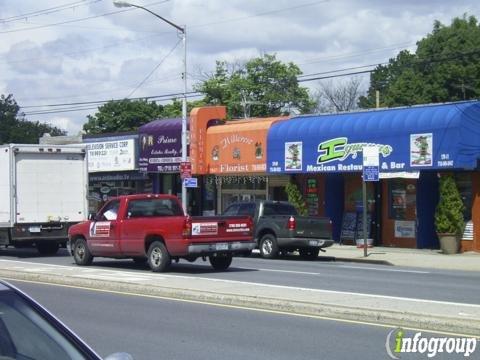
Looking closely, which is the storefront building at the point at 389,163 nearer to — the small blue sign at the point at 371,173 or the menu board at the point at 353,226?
the menu board at the point at 353,226

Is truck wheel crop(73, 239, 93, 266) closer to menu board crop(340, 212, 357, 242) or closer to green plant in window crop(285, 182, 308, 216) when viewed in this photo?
green plant in window crop(285, 182, 308, 216)

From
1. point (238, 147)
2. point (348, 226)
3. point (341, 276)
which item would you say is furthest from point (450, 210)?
point (238, 147)

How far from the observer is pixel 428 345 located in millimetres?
9508

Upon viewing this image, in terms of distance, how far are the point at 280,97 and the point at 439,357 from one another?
192ft

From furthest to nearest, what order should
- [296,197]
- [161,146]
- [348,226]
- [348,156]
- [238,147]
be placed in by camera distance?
1. [161,146]
2. [238,147]
3. [296,197]
4. [348,226]
5. [348,156]

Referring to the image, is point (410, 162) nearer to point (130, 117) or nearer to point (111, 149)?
point (111, 149)

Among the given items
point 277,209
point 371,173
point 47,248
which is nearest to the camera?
point 371,173

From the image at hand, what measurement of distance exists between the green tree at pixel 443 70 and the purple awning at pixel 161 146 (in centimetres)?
2259

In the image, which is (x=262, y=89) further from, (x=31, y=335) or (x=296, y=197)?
(x=31, y=335)

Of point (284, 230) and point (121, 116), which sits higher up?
point (121, 116)

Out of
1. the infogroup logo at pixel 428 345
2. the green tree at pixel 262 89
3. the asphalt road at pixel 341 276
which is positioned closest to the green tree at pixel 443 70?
the green tree at pixel 262 89

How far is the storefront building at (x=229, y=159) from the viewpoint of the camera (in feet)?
112

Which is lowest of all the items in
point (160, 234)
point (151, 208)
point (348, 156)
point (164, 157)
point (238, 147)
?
point (160, 234)

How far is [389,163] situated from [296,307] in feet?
56.5
